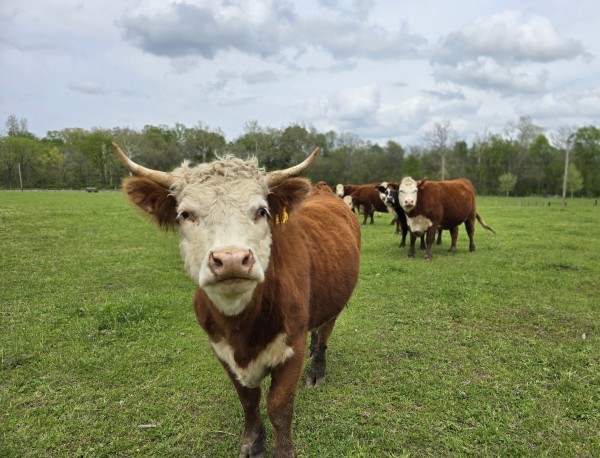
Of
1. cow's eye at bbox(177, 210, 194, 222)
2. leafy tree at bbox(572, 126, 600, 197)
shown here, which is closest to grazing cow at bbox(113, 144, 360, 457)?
cow's eye at bbox(177, 210, 194, 222)

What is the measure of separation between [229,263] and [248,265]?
4.4 inches

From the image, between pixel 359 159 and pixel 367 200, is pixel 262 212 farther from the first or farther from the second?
pixel 359 159

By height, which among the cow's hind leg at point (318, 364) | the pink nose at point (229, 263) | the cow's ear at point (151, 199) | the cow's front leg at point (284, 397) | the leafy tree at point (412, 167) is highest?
the leafy tree at point (412, 167)

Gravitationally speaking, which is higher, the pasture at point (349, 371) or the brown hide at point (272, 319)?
the brown hide at point (272, 319)

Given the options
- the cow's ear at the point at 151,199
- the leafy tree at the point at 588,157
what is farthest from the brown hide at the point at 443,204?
the leafy tree at the point at 588,157

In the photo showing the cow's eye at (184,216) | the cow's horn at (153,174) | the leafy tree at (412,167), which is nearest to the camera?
the cow's eye at (184,216)

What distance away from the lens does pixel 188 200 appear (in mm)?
2574

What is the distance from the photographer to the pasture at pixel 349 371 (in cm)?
340

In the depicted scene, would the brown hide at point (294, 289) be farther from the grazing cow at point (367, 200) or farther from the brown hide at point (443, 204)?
the grazing cow at point (367, 200)

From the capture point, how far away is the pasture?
3.40m

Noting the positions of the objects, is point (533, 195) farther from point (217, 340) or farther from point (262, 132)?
point (217, 340)

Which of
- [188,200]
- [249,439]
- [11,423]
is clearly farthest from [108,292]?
[188,200]

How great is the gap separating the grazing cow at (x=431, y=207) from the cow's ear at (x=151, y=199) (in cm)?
932

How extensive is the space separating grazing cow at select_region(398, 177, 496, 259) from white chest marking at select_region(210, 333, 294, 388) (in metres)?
8.92
